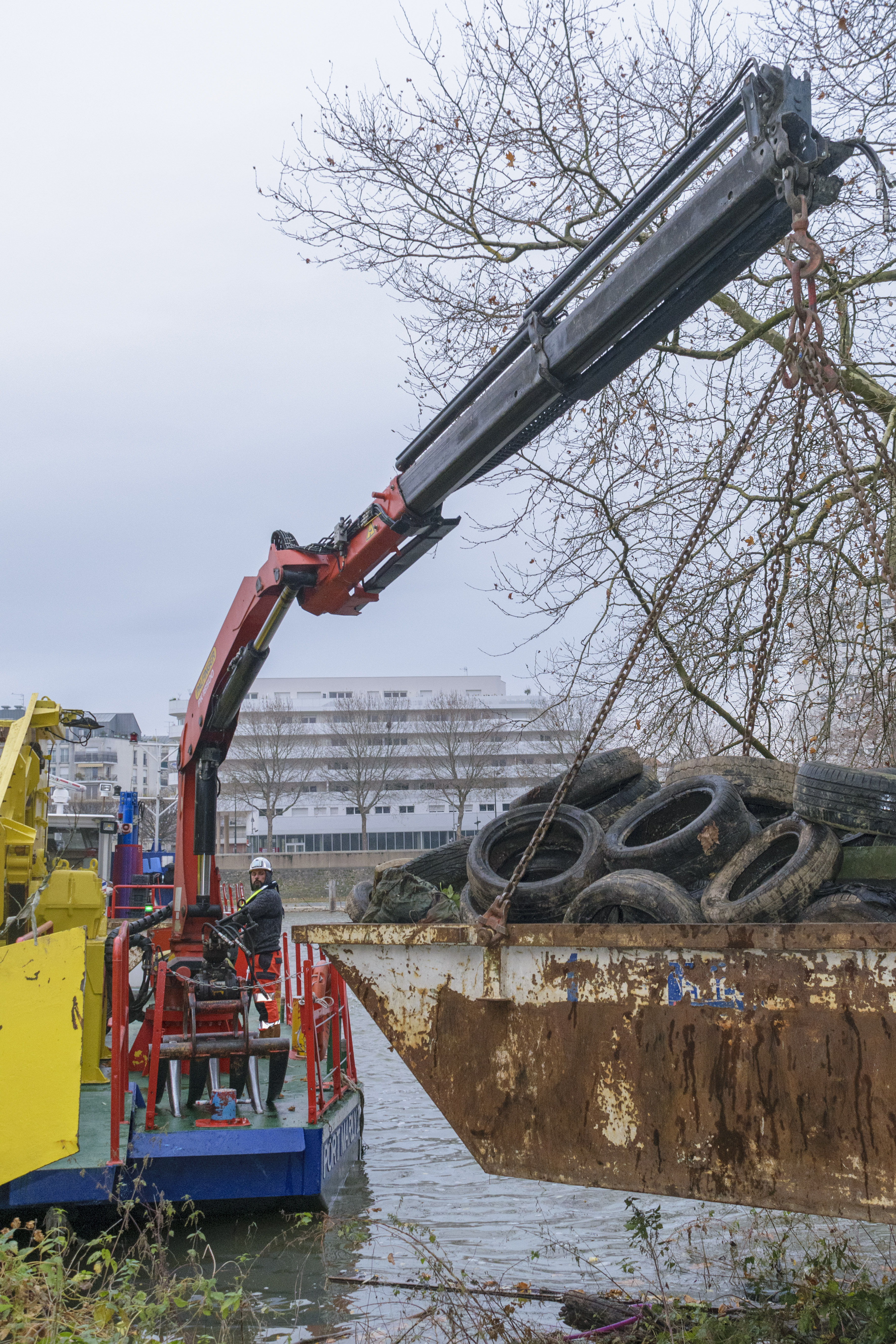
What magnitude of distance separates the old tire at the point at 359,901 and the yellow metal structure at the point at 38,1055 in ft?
5.36

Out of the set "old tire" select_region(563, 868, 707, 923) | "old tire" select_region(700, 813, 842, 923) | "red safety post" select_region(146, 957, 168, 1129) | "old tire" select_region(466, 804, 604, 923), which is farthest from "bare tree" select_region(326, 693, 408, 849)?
"old tire" select_region(563, 868, 707, 923)

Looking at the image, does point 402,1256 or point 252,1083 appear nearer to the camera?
point 402,1256

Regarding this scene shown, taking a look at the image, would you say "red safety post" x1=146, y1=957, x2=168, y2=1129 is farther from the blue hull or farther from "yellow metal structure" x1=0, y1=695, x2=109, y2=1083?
"yellow metal structure" x1=0, y1=695, x2=109, y2=1083

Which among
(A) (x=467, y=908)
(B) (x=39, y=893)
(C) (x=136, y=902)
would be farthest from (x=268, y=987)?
(C) (x=136, y=902)

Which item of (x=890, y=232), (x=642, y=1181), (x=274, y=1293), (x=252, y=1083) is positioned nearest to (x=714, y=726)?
(x=890, y=232)

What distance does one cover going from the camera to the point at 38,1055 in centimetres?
641

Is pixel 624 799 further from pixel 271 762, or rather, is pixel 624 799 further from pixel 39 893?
pixel 271 762

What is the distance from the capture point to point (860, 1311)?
16.2 feet

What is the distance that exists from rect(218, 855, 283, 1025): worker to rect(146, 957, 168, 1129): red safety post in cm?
100

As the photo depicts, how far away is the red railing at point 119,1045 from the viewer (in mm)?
6844

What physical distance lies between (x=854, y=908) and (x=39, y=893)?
19.1 feet

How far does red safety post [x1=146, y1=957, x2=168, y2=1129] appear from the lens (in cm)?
754

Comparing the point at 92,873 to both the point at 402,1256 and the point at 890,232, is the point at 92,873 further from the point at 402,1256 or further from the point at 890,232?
the point at 890,232

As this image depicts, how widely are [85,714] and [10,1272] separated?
6166 mm
